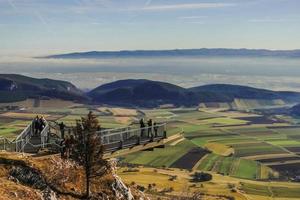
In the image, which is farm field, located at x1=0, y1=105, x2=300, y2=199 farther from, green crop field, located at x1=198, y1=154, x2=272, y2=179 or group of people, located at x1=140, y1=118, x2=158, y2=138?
group of people, located at x1=140, y1=118, x2=158, y2=138

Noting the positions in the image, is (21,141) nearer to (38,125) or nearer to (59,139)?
(59,139)

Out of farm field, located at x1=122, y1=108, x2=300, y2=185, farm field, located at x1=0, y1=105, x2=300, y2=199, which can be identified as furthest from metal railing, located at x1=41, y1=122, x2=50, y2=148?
farm field, located at x1=122, y1=108, x2=300, y2=185

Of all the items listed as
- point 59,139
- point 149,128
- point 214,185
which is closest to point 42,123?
point 59,139

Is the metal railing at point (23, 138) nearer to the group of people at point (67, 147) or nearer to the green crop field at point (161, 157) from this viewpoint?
the group of people at point (67, 147)

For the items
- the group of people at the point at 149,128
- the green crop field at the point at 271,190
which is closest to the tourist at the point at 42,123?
the group of people at the point at 149,128

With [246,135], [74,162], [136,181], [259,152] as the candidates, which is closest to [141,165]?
[136,181]

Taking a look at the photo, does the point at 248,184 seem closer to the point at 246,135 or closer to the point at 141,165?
the point at 141,165
